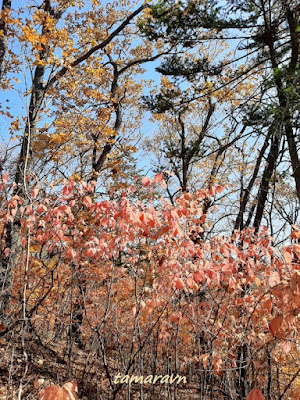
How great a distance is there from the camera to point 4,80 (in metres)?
6.73

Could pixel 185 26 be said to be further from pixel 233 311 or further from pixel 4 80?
pixel 233 311

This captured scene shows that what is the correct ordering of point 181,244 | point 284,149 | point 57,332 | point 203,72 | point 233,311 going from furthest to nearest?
point 57,332 → point 203,72 → point 284,149 → point 233,311 → point 181,244

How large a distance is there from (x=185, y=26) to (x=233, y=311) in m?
6.20

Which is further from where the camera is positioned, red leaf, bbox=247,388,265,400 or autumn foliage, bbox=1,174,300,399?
autumn foliage, bbox=1,174,300,399

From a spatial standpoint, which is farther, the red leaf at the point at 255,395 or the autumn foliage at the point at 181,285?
the autumn foliage at the point at 181,285

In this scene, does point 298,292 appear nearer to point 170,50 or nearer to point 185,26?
point 185,26

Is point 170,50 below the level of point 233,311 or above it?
above

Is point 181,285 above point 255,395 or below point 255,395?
above

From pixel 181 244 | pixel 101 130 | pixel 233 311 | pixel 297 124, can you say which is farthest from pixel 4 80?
pixel 233 311

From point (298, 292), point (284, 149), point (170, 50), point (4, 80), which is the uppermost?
point (170, 50)

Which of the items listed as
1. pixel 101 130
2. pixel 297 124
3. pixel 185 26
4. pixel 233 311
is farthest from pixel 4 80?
pixel 233 311

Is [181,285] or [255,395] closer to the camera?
[255,395]

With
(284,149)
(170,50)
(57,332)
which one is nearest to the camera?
(284,149)

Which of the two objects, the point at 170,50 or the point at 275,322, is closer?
the point at 275,322
